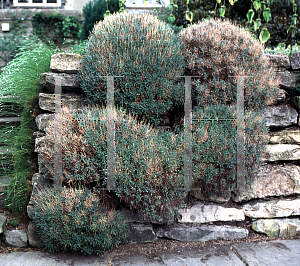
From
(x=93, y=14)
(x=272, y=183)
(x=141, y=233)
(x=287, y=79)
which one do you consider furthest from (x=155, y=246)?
(x=93, y=14)

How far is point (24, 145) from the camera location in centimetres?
327

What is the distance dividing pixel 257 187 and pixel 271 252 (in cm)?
72

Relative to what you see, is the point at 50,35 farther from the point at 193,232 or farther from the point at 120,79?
the point at 193,232

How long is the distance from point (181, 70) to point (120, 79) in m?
0.74

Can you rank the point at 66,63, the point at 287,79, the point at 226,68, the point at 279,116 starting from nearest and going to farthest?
the point at 226,68
the point at 66,63
the point at 279,116
the point at 287,79

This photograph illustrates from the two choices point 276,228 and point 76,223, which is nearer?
point 76,223

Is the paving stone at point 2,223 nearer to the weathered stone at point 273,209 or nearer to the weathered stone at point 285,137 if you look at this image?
the weathered stone at point 273,209

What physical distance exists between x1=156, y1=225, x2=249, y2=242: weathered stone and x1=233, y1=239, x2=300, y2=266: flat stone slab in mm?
143

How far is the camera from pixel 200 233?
2.79 metres

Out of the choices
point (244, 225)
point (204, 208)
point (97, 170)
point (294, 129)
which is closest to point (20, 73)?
point (97, 170)

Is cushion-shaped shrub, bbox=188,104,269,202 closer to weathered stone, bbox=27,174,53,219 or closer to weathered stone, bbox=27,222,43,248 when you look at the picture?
weathered stone, bbox=27,174,53,219

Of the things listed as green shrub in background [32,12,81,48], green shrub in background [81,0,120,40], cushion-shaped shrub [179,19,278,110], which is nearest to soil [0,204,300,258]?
cushion-shaped shrub [179,19,278,110]

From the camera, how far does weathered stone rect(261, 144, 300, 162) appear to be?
3258 millimetres

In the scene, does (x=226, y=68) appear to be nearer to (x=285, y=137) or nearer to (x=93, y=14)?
(x=285, y=137)
